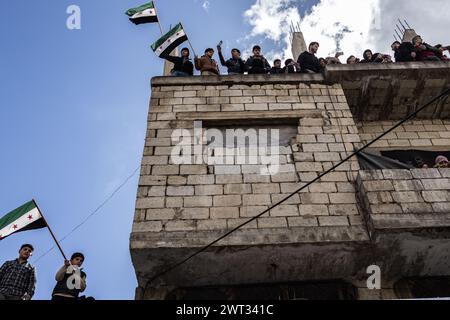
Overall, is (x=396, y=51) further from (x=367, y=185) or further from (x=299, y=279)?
(x=299, y=279)

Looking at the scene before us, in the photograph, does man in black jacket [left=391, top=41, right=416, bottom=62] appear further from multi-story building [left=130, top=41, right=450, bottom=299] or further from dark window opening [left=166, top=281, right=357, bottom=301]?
dark window opening [left=166, top=281, right=357, bottom=301]

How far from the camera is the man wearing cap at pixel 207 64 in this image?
7.75m

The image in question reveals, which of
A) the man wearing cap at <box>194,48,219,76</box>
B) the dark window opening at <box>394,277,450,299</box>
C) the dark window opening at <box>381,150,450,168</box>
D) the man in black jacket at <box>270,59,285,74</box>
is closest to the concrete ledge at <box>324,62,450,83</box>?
the man in black jacket at <box>270,59,285,74</box>

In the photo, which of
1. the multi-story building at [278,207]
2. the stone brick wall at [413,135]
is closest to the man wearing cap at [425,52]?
the stone brick wall at [413,135]

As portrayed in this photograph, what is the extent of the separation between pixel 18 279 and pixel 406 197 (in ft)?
18.2

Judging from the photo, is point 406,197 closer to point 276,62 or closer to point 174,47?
point 276,62

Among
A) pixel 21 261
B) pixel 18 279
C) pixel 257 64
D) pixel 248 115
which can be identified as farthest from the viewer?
pixel 257 64

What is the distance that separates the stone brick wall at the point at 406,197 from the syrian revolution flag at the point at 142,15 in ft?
21.1

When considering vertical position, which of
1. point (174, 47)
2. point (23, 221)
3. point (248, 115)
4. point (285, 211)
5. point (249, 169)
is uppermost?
point (174, 47)

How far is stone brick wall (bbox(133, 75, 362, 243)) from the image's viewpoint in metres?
5.11

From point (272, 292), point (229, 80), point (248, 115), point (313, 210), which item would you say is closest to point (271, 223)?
point (313, 210)

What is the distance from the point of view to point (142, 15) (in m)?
8.88

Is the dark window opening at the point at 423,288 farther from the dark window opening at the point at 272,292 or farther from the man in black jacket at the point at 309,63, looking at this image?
the man in black jacket at the point at 309,63
